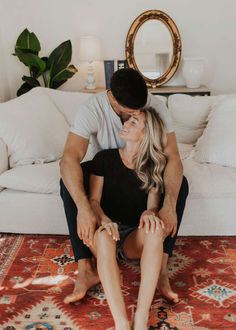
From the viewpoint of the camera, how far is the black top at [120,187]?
1901mm

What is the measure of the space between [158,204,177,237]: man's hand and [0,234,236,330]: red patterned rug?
0.34m

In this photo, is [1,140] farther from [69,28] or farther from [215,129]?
[69,28]

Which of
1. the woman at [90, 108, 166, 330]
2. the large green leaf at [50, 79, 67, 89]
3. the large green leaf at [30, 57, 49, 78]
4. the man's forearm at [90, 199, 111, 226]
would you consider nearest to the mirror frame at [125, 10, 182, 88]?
the large green leaf at [50, 79, 67, 89]

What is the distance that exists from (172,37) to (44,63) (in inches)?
48.3

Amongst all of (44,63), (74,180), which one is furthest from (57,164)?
(44,63)

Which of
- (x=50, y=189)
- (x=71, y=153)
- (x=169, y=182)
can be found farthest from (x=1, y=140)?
(x=169, y=182)

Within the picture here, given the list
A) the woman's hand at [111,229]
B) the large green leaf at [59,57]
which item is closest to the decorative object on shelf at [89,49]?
the large green leaf at [59,57]

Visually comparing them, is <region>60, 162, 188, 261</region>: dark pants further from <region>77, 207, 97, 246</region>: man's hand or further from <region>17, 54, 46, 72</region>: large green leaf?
<region>17, 54, 46, 72</region>: large green leaf

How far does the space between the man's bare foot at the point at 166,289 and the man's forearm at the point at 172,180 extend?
0.36 meters

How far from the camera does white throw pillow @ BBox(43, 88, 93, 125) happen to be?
117 inches

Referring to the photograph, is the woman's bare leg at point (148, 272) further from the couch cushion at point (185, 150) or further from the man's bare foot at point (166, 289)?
the couch cushion at point (185, 150)

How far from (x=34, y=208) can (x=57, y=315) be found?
800mm

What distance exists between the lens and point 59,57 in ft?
12.1

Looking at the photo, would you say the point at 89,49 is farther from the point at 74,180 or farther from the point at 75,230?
the point at 75,230
